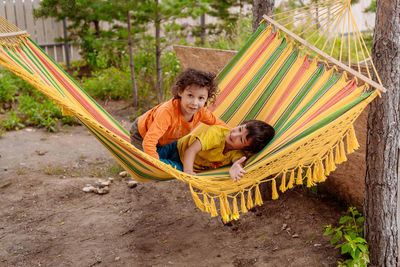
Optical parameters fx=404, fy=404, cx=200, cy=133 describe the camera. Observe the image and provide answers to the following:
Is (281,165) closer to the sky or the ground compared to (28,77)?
closer to the ground

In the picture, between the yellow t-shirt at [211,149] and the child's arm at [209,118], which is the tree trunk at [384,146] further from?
the child's arm at [209,118]

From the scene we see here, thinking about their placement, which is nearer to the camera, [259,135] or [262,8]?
[259,135]

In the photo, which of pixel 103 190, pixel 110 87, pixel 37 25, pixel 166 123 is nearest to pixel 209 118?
pixel 166 123

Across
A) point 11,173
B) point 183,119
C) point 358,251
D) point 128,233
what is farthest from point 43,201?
point 358,251

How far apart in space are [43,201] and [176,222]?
3.10 ft

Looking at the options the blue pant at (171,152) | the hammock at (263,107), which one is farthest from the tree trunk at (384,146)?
the blue pant at (171,152)

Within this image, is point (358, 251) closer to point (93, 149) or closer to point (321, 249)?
point (321, 249)

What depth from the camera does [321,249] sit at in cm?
220

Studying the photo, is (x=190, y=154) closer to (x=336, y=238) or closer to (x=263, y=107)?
(x=263, y=107)

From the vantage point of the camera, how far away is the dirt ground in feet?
7.17

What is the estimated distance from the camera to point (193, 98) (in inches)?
81.5

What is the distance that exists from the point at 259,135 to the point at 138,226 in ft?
3.27

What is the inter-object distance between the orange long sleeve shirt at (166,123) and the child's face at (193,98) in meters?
0.09

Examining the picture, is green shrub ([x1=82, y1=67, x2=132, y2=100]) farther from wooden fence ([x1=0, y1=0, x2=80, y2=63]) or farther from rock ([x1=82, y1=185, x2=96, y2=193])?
rock ([x1=82, y1=185, x2=96, y2=193])
